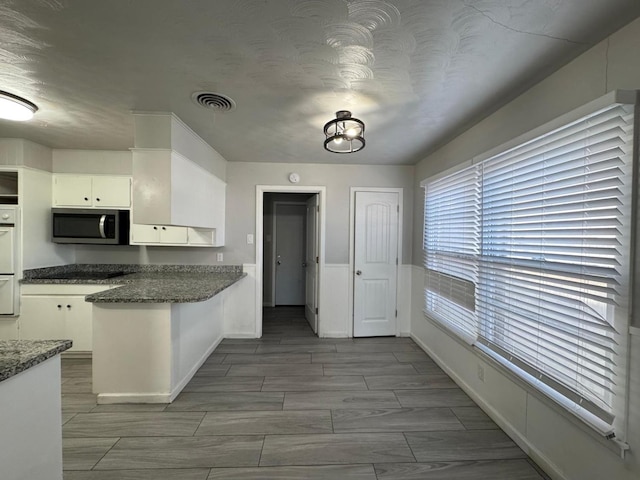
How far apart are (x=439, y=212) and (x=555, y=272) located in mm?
1568

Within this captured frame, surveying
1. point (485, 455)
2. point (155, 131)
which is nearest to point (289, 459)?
point (485, 455)

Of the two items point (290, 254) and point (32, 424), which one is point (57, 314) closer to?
point (32, 424)

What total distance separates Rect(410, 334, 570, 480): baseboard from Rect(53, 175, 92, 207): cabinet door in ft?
14.4

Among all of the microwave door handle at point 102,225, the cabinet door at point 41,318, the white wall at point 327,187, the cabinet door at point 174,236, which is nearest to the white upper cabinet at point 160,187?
the cabinet door at point 174,236

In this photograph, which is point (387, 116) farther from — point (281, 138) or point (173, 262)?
point (173, 262)

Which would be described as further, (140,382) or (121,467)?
(140,382)

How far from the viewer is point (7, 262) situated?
9.45ft

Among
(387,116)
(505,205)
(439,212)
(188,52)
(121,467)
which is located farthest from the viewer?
(439,212)

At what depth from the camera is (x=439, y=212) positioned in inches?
120

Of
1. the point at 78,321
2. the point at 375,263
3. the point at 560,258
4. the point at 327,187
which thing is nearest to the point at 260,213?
the point at 327,187

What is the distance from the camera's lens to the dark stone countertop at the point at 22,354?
1.00 m

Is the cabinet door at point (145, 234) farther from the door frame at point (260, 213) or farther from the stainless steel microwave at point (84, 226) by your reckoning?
the door frame at point (260, 213)

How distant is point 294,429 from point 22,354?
62.1 inches

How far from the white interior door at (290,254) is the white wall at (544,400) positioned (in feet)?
10.8
